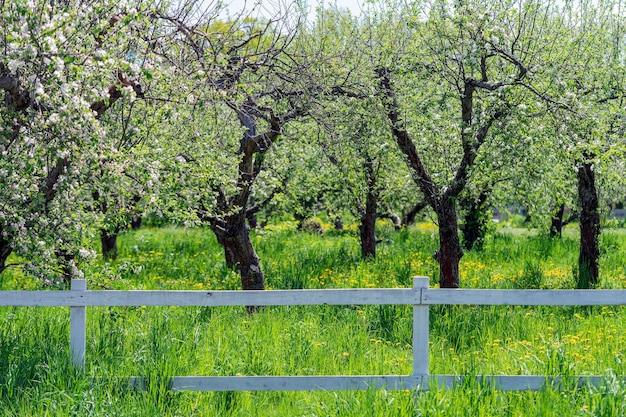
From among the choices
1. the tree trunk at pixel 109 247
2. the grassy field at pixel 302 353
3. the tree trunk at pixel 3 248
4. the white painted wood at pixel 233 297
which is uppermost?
the tree trunk at pixel 3 248

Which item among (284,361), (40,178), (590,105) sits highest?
(590,105)

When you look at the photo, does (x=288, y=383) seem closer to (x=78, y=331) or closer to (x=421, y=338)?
(x=421, y=338)

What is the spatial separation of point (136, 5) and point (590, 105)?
19.0 feet

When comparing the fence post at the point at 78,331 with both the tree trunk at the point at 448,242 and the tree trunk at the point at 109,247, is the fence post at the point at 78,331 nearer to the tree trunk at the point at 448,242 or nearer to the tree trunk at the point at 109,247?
the tree trunk at the point at 448,242

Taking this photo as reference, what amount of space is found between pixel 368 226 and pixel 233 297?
10546mm

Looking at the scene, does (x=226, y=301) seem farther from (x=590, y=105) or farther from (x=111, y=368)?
(x=590, y=105)

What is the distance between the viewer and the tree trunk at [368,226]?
16.0 meters

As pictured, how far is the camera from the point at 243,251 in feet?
35.8

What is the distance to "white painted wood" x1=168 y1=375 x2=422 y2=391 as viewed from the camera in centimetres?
558

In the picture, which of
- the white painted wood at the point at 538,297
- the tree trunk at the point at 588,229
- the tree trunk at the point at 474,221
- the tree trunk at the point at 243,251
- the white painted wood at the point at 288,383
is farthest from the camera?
the tree trunk at the point at 474,221

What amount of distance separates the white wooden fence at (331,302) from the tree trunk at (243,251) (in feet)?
16.6

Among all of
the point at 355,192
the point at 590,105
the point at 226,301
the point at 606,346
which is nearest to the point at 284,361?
the point at 226,301

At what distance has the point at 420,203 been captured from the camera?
21328mm

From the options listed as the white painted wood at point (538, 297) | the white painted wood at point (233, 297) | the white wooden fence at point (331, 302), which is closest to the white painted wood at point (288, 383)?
the white wooden fence at point (331, 302)
